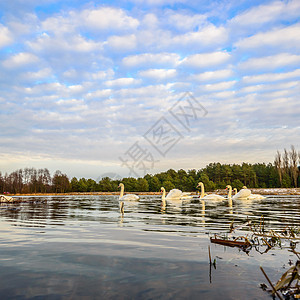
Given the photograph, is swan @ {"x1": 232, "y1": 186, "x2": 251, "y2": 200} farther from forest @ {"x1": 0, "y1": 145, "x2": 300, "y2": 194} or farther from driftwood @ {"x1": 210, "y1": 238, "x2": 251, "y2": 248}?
forest @ {"x1": 0, "y1": 145, "x2": 300, "y2": 194}

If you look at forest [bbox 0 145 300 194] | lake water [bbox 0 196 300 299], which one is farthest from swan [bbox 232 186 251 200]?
forest [bbox 0 145 300 194]

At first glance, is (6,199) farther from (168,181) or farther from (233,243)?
(168,181)

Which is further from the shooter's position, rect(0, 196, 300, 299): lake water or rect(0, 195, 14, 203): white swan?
rect(0, 195, 14, 203): white swan

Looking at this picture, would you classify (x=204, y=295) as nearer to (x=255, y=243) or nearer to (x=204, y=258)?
(x=204, y=258)

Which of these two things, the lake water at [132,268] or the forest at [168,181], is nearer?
the lake water at [132,268]

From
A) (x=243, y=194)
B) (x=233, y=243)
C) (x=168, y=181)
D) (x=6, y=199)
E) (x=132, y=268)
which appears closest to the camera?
(x=132, y=268)

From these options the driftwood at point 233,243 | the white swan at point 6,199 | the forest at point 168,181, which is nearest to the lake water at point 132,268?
the driftwood at point 233,243

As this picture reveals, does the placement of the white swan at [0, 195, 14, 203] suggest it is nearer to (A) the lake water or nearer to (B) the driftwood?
(A) the lake water

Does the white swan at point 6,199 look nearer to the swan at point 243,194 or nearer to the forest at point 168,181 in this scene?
the swan at point 243,194

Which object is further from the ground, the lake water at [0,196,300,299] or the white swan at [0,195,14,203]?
the lake water at [0,196,300,299]

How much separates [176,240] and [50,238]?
355cm

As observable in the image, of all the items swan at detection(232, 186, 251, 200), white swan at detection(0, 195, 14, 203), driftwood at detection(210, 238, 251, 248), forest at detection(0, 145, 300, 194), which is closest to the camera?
driftwood at detection(210, 238, 251, 248)

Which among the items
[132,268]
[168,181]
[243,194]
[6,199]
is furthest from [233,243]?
[168,181]

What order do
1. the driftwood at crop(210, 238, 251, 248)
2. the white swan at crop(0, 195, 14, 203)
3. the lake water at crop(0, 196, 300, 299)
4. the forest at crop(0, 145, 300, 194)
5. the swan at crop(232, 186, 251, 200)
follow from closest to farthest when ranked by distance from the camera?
the lake water at crop(0, 196, 300, 299) < the driftwood at crop(210, 238, 251, 248) < the white swan at crop(0, 195, 14, 203) < the swan at crop(232, 186, 251, 200) < the forest at crop(0, 145, 300, 194)
